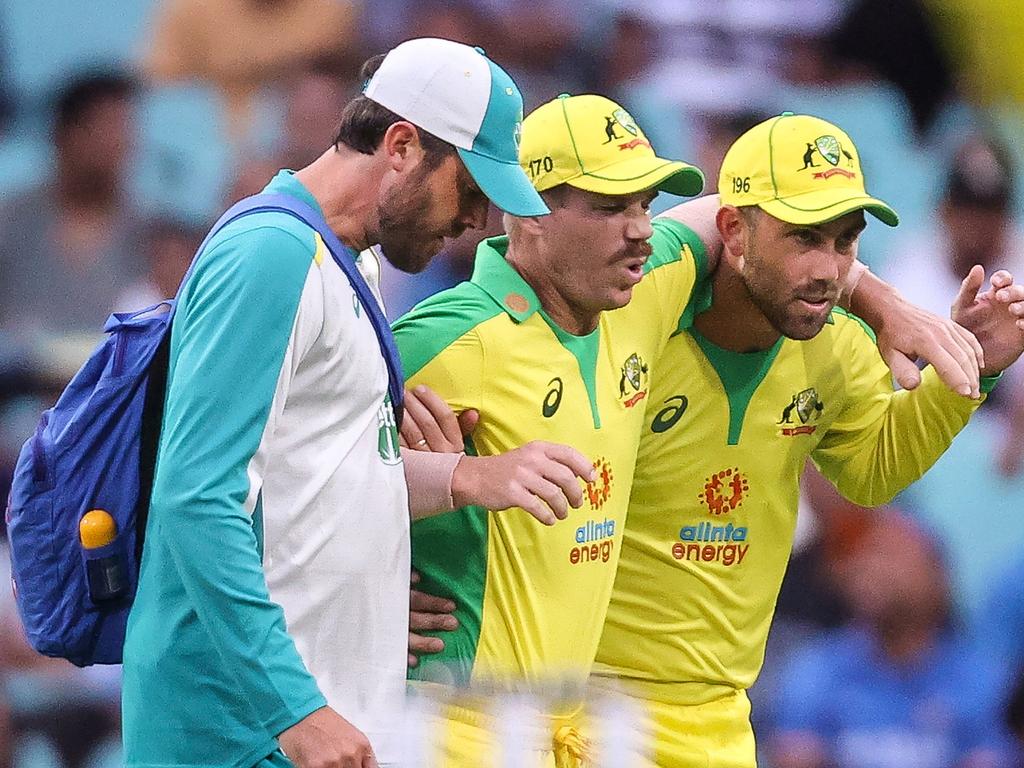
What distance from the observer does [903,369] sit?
4027 millimetres

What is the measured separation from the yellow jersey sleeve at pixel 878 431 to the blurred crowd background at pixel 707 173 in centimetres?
261

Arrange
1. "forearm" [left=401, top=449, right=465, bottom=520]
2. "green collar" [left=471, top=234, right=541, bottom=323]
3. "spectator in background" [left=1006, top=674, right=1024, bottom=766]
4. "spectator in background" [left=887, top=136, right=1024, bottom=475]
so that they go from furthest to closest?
"spectator in background" [left=887, top=136, right=1024, bottom=475]
"spectator in background" [left=1006, top=674, right=1024, bottom=766]
"green collar" [left=471, top=234, right=541, bottom=323]
"forearm" [left=401, top=449, right=465, bottom=520]

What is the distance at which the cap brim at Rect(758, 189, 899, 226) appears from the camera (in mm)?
4055

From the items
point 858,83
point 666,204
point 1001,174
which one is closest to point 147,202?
point 666,204

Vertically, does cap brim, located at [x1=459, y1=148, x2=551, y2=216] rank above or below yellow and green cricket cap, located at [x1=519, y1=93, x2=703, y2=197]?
below

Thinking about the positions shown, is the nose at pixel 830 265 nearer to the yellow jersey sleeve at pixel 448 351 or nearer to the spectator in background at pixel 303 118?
the yellow jersey sleeve at pixel 448 351

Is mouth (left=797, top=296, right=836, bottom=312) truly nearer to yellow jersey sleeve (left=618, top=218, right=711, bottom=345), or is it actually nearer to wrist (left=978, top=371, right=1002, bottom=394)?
yellow jersey sleeve (left=618, top=218, right=711, bottom=345)

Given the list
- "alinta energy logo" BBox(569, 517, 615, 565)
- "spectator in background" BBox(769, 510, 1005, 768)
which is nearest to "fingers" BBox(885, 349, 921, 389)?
"alinta energy logo" BBox(569, 517, 615, 565)

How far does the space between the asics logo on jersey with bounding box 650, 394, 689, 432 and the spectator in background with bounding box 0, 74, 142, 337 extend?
3.01 metres

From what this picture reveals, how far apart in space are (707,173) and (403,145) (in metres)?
4.32

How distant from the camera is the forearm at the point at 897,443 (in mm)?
4277

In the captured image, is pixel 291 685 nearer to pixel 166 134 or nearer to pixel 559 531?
pixel 559 531

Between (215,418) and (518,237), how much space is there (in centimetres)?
131

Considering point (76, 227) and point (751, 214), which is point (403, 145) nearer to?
point (751, 214)
